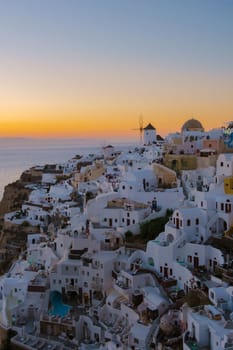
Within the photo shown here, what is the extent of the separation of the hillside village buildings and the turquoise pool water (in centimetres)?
4

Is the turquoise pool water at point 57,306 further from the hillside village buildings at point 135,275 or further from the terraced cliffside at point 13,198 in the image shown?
the terraced cliffside at point 13,198

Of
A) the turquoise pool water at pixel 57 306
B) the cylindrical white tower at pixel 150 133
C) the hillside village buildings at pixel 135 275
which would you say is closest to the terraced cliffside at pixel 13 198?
the cylindrical white tower at pixel 150 133

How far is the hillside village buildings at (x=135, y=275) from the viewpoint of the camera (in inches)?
527

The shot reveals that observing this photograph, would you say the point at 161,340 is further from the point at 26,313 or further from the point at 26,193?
the point at 26,193

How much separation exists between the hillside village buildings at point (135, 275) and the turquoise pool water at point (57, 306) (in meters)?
0.04

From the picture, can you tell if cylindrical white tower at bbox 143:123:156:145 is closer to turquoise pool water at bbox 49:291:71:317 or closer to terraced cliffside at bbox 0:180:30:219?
terraced cliffside at bbox 0:180:30:219

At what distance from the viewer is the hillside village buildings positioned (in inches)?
527

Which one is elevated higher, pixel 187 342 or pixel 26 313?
pixel 187 342

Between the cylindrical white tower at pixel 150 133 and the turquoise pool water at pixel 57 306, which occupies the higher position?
the cylindrical white tower at pixel 150 133

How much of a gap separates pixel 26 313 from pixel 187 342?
7028 mm

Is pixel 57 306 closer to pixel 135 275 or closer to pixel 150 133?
pixel 135 275

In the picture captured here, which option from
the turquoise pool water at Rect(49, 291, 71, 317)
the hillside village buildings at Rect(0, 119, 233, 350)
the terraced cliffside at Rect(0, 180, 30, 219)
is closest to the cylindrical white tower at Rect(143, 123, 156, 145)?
the terraced cliffside at Rect(0, 180, 30, 219)

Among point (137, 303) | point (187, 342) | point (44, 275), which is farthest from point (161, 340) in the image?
point (44, 275)

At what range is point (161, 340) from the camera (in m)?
13.0
